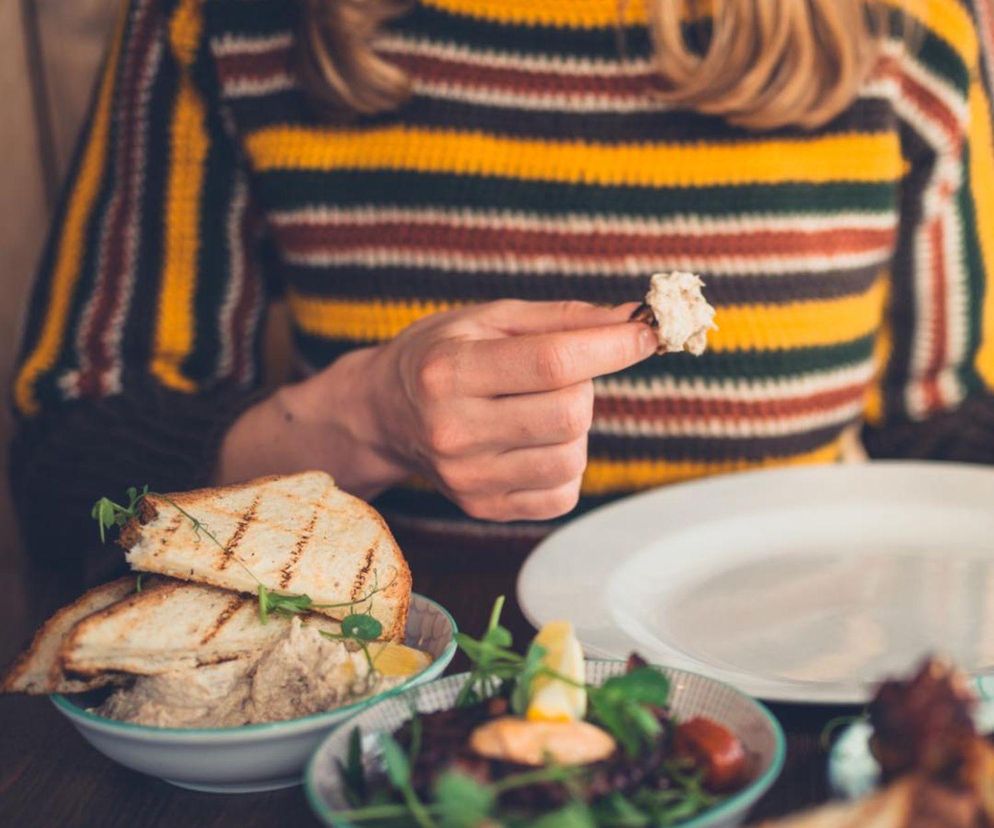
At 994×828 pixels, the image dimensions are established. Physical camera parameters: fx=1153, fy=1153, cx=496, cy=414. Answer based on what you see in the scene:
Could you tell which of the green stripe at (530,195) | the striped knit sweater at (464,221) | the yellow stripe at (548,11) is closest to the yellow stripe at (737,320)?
the striped knit sweater at (464,221)

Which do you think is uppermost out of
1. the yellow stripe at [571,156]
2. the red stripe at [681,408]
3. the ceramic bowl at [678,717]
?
the yellow stripe at [571,156]

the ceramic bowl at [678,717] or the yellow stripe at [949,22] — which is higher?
the yellow stripe at [949,22]

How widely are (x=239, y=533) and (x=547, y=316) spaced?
306 millimetres

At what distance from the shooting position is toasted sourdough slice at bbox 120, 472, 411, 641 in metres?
0.66

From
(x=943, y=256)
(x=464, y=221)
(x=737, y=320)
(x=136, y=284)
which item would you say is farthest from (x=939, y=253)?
(x=136, y=284)

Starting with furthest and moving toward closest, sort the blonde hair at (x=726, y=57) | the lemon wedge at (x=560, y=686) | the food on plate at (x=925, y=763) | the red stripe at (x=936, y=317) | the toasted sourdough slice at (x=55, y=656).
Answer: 1. the red stripe at (x=936, y=317)
2. the blonde hair at (x=726, y=57)
3. the toasted sourdough slice at (x=55, y=656)
4. the lemon wedge at (x=560, y=686)
5. the food on plate at (x=925, y=763)

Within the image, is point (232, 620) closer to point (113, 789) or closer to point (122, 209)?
point (113, 789)

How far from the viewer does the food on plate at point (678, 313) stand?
76 cm

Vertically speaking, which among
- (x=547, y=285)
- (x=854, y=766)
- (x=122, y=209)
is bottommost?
(x=854, y=766)

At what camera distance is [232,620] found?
64 centimetres

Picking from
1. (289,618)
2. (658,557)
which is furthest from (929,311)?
(289,618)

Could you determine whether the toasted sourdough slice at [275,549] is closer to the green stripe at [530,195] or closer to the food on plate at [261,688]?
the food on plate at [261,688]

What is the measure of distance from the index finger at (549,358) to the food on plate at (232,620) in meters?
0.17

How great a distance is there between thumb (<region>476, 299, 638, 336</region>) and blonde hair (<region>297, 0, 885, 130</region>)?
1.38 feet
